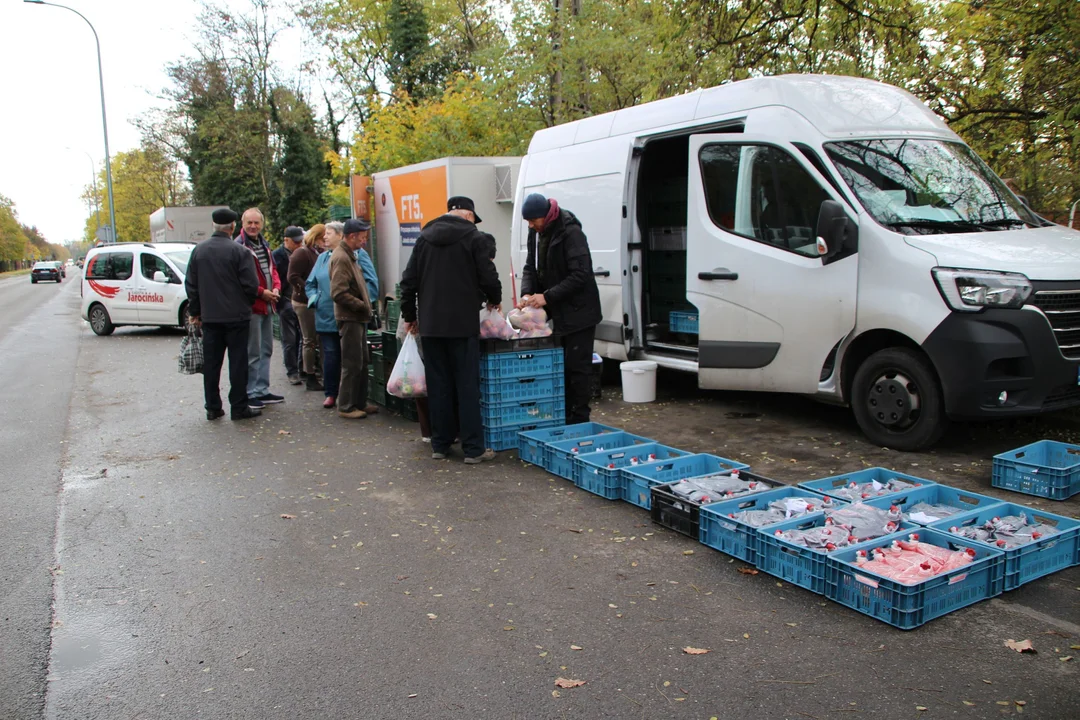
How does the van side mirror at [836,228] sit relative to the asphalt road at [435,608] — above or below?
above

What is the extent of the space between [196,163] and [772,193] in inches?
1939

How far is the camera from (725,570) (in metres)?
4.52

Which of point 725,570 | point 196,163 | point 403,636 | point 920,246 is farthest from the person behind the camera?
point 196,163

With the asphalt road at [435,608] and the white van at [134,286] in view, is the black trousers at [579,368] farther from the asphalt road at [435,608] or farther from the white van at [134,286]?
the white van at [134,286]

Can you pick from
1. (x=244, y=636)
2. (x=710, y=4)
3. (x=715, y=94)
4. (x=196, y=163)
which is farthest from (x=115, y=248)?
(x=196, y=163)

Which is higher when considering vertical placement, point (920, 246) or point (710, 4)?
point (710, 4)

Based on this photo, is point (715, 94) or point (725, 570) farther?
point (715, 94)

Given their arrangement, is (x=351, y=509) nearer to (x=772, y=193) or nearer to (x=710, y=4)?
(x=772, y=193)

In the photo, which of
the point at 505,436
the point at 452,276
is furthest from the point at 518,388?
the point at 452,276

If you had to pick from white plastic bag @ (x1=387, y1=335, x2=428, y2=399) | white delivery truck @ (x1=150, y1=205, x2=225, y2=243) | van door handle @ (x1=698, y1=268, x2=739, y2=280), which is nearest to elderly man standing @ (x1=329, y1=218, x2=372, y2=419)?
white plastic bag @ (x1=387, y1=335, x2=428, y2=399)

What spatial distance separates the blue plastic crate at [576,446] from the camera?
20.4ft

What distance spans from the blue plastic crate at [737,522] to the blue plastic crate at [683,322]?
392 centimetres

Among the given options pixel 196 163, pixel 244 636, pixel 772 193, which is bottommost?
pixel 244 636

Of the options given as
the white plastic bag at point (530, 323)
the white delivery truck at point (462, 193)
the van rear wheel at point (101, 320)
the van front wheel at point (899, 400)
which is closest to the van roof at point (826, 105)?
the van front wheel at point (899, 400)
